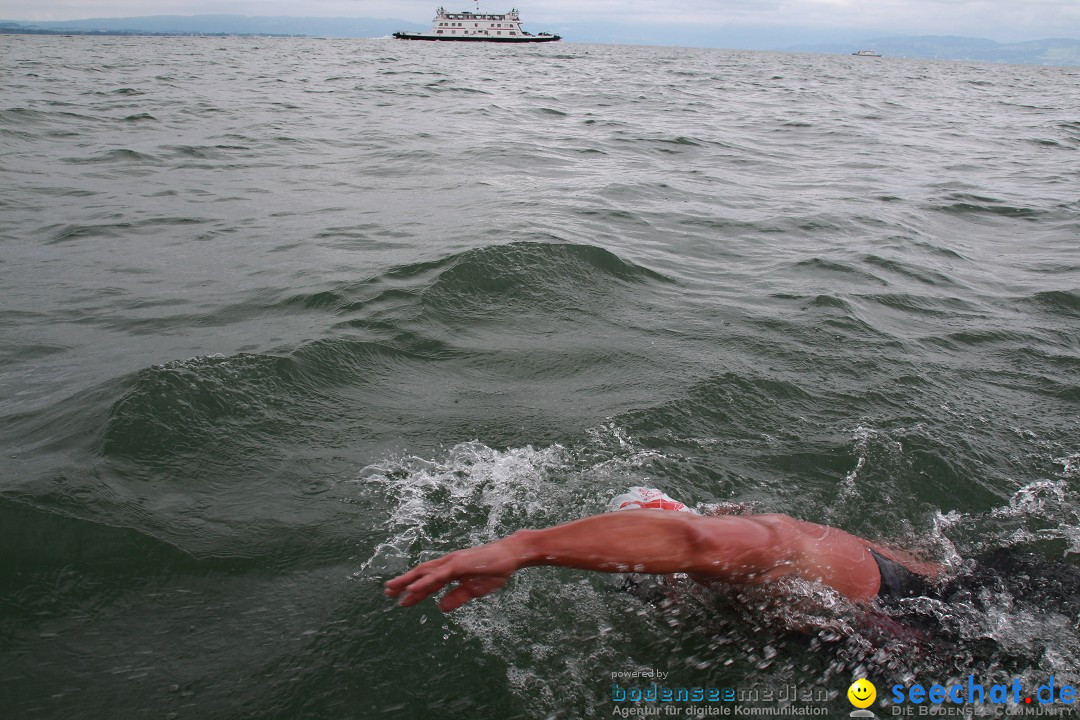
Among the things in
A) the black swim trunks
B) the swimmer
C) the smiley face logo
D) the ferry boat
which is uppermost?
the ferry boat

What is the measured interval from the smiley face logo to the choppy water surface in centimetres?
4

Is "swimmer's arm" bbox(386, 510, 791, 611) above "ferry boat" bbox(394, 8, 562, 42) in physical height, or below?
below

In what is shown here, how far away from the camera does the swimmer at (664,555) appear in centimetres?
217

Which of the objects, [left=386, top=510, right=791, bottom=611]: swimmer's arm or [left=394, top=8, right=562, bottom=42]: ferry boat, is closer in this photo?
[left=386, top=510, right=791, bottom=611]: swimmer's arm

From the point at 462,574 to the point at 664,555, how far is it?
0.63 m

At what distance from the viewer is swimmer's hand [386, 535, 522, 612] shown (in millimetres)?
2104

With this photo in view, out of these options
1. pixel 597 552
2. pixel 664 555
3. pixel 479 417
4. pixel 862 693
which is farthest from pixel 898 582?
pixel 479 417

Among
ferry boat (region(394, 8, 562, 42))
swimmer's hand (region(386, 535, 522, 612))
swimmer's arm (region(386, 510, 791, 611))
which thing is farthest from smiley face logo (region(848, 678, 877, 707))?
ferry boat (region(394, 8, 562, 42))

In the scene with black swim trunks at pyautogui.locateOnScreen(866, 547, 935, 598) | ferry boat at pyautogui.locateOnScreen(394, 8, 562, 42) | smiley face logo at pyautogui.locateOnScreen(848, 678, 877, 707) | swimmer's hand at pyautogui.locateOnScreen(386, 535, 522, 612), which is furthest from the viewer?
ferry boat at pyautogui.locateOnScreen(394, 8, 562, 42)

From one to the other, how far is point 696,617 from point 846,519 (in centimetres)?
123

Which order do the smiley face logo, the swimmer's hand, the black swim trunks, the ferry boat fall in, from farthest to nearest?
the ferry boat, the black swim trunks, the smiley face logo, the swimmer's hand

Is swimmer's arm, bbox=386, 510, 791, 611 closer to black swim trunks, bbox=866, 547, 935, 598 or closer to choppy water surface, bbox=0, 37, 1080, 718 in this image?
choppy water surface, bbox=0, 37, 1080, 718

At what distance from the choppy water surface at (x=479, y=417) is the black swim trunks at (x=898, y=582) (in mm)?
114

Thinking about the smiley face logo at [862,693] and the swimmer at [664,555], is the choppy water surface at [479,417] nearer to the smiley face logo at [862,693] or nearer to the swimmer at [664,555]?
the smiley face logo at [862,693]
